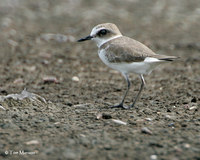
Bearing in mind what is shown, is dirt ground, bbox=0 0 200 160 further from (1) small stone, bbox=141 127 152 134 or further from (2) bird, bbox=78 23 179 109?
(2) bird, bbox=78 23 179 109

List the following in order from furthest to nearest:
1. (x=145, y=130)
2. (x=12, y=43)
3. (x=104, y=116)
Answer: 1. (x=12, y=43)
2. (x=104, y=116)
3. (x=145, y=130)

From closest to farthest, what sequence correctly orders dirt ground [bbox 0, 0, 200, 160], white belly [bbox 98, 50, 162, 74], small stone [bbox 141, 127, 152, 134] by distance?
dirt ground [bbox 0, 0, 200, 160] → small stone [bbox 141, 127, 152, 134] → white belly [bbox 98, 50, 162, 74]

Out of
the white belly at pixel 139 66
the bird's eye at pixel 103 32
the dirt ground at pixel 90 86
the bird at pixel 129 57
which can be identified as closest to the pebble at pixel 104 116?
the dirt ground at pixel 90 86

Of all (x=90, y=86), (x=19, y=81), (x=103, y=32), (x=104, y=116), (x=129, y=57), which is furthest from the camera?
(x=19, y=81)

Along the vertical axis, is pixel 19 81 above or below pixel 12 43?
below

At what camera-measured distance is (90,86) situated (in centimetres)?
698

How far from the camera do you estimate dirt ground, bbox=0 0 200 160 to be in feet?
12.9

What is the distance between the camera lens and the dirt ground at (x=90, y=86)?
12.9 feet

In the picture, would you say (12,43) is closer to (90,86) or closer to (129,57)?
(90,86)

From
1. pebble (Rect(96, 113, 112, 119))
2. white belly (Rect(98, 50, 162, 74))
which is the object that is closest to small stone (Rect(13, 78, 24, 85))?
white belly (Rect(98, 50, 162, 74))

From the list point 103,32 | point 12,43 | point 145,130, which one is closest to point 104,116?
point 145,130

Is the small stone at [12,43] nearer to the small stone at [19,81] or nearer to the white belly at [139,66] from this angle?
the small stone at [19,81]

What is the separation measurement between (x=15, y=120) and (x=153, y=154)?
6.13 ft

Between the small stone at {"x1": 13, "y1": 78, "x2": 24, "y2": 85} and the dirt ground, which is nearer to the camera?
the dirt ground
